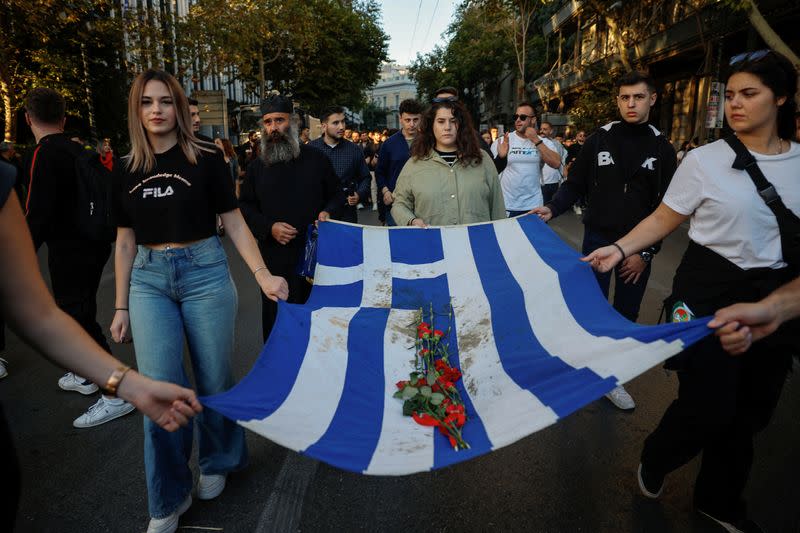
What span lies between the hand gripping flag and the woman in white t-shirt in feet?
1.40

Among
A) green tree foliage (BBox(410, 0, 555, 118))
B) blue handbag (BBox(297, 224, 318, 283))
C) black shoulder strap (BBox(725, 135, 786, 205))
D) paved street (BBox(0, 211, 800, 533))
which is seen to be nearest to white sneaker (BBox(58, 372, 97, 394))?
paved street (BBox(0, 211, 800, 533))

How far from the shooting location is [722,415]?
2740 mm

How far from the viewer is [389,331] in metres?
3.26

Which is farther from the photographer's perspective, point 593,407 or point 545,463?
point 593,407

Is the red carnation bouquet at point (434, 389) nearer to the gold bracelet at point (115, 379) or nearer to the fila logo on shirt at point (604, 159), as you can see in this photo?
the gold bracelet at point (115, 379)

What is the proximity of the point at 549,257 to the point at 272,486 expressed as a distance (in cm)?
206

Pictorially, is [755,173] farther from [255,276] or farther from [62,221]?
[62,221]

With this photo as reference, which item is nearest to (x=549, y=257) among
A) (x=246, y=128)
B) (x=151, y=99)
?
(x=151, y=99)

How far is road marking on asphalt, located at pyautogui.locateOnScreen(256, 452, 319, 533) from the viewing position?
3.02 metres

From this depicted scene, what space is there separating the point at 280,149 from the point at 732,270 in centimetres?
320

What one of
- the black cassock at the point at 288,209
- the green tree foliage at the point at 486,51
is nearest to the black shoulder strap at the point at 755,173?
the black cassock at the point at 288,209

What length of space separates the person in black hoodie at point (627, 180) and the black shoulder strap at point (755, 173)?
63.8 inches

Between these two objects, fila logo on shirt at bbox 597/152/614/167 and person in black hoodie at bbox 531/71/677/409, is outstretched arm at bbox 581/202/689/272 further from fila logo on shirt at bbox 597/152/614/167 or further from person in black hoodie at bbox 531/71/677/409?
fila logo on shirt at bbox 597/152/614/167

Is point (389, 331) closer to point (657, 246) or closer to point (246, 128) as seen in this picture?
point (657, 246)
